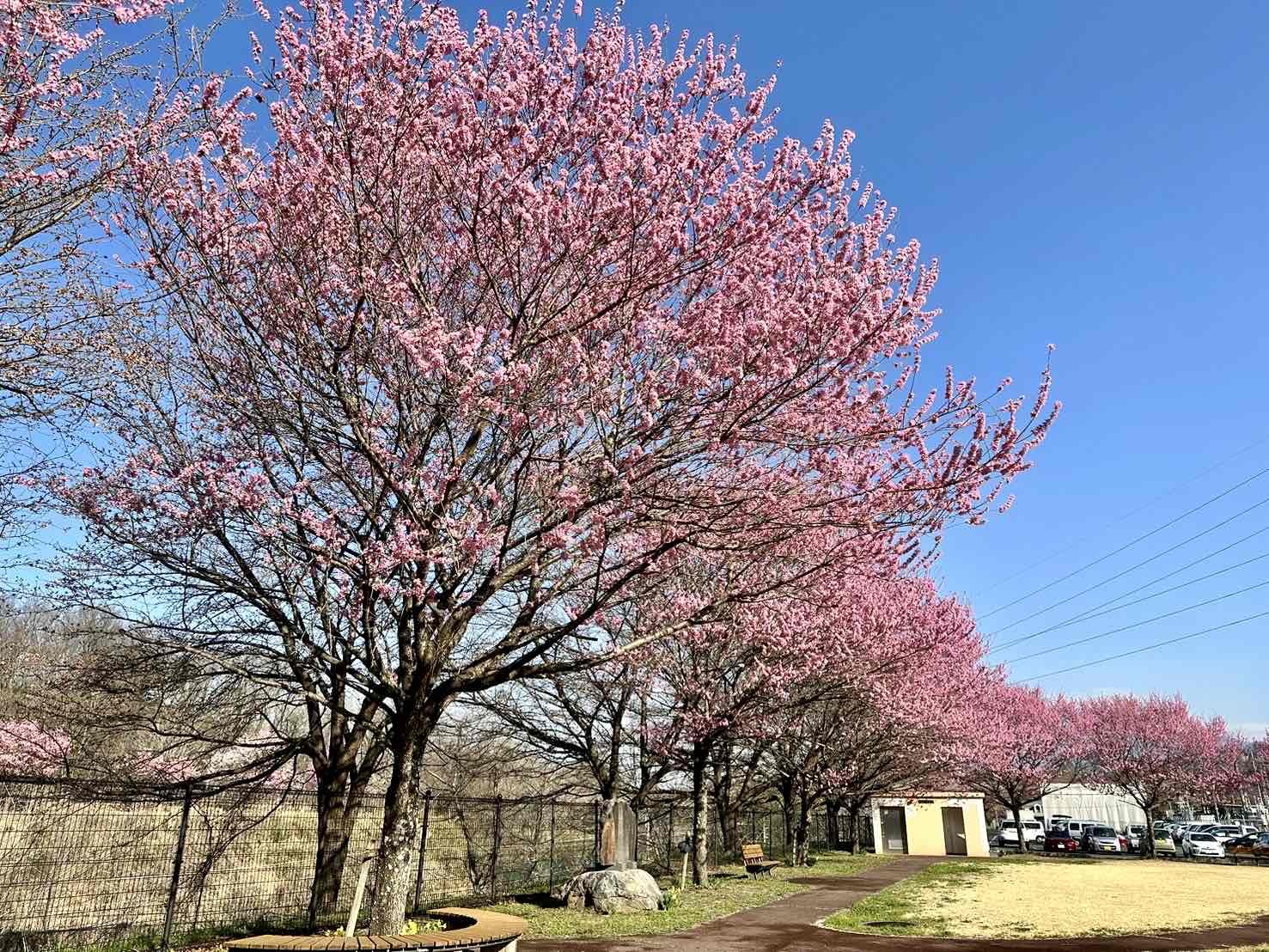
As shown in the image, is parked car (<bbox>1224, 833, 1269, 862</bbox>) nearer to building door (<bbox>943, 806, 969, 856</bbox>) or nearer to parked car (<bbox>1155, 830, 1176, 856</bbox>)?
parked car (<bbox>1155, 830, 1176, 856</bbox>)

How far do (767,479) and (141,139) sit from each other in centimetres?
640

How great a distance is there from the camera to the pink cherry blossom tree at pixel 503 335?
23.0 feet

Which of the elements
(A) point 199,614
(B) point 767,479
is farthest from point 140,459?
(B) point 767,479

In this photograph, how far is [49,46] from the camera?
555cm

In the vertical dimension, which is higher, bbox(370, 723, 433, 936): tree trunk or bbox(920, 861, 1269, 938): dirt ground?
bbox(370, 723, 433, 936): tree trunk

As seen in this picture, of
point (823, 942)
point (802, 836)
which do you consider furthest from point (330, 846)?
point (802, 836)

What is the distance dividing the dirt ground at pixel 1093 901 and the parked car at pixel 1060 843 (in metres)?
16.8

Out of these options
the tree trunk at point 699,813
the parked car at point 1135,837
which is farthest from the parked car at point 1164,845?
the tree trunk at point 699,813

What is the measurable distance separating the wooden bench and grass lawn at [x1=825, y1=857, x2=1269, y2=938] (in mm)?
7185

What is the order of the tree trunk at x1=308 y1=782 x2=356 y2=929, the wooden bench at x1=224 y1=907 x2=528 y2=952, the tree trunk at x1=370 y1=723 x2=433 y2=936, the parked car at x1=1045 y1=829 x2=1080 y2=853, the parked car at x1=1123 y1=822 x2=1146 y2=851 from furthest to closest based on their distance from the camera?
the parked car at x1=1123 y1=822 x2=1146 y2=851 → the parked car at x1=1045 y1=829 x2=1080 y2=853 → the tree trunk at x1=308 y1=782 x2=356 y2=929 → the tree trunk at x1=370 y1=723 x2=433 y2=936 → the wooden bench at x1=224 y1=907 x2=528 y2=952

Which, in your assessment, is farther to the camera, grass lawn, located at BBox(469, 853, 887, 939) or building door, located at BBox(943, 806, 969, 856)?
building door, located at BBox(943, 806, 969, 856)

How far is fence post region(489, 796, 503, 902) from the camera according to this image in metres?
15.0

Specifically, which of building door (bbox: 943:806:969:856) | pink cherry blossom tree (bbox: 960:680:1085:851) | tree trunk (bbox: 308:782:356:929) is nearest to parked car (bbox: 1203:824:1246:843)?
pink cherry blossom tree (bbox: 960:680:1085:851)

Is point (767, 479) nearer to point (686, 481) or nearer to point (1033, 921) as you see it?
point (686, 481)
